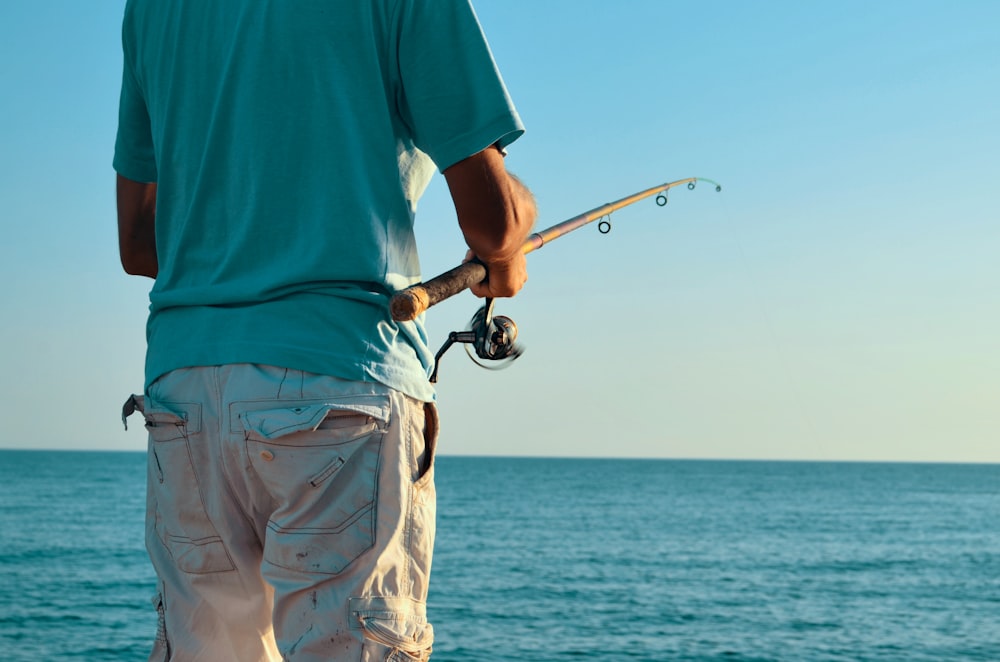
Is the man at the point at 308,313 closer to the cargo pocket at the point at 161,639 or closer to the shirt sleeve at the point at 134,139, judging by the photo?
the cargo pocket at the point at 161,639

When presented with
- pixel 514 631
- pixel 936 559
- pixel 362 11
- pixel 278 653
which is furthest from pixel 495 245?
pixel 936 559

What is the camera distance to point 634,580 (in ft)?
117

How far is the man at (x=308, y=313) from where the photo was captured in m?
1.55

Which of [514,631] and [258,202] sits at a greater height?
[258,202]

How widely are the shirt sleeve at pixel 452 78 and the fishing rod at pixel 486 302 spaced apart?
208 millimetres

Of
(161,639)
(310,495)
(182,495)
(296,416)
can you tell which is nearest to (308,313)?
(296,416)

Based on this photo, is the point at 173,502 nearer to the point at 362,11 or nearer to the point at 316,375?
the point at 316,375

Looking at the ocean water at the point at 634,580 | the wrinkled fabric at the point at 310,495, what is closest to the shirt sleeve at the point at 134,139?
the wrinkled fabric at the point at 310,495

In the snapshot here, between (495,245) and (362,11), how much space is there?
0.39 m

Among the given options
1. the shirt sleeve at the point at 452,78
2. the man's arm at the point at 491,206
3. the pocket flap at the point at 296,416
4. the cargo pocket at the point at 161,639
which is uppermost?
the shirt sleeve at the point at 452,78

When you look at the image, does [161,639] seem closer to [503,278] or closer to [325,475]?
[325,475]

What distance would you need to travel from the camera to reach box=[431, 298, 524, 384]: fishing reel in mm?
2359

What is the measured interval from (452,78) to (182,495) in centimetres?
74

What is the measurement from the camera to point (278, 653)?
1820mm
